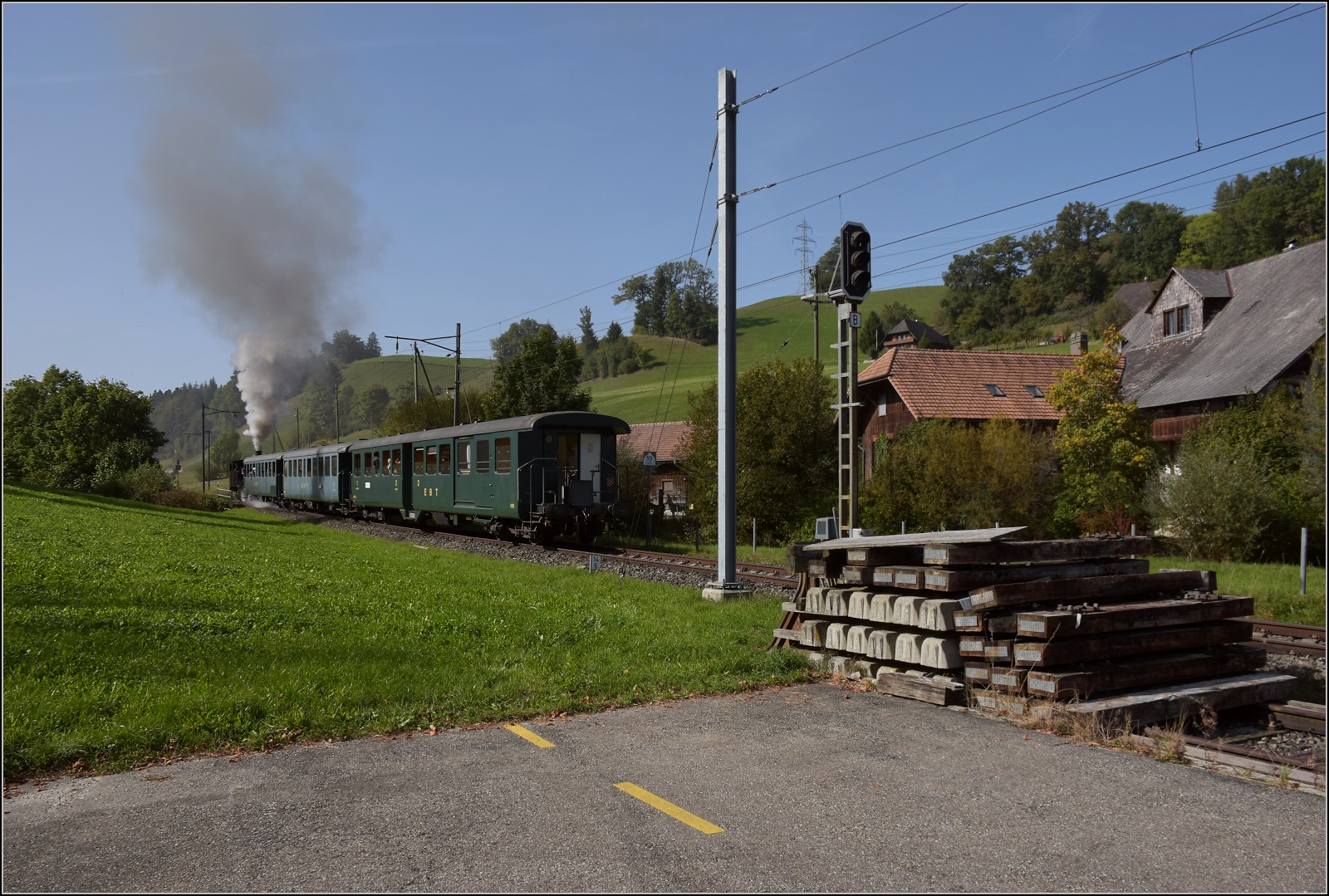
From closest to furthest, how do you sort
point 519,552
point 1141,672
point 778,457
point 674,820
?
point 674,820, point 1141,672, point 519,552, point 778,457

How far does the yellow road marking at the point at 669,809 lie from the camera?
14.3 ft

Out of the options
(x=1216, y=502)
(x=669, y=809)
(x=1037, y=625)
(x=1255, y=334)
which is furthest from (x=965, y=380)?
(x=669, y=809)

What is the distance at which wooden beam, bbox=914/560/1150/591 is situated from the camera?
7.00m

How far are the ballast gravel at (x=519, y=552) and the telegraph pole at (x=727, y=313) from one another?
1.00 metres

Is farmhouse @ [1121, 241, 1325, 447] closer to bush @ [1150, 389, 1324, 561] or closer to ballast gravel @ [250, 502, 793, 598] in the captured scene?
bush @ [1150, 389, 1324, 561]

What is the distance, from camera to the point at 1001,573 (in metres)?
7.18

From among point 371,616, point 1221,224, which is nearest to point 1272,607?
point 371,616

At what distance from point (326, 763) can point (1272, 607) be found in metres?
10.7

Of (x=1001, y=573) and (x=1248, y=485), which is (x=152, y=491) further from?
(x=1248, y=485)

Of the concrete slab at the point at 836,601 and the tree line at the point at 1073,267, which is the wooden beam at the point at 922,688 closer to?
the concrete slab at the point at 836,601

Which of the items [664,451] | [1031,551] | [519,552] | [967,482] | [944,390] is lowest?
[519,552]

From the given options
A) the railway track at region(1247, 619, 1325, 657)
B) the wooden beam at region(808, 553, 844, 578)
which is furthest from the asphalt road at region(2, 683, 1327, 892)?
the railway track at region(1247, 619, 1325, 657)

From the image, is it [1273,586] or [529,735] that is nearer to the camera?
[529,735]

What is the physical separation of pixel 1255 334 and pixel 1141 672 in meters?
2.67
